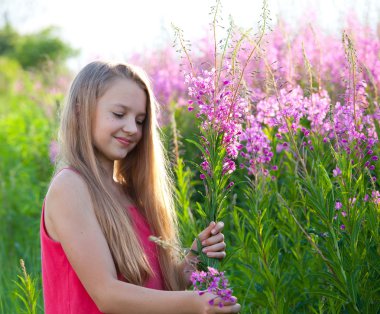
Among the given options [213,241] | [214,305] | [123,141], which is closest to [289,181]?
[123,141]

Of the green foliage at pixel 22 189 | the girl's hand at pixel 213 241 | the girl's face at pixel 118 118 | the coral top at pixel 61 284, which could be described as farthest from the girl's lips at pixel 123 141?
the green foliage at pixel 22 189

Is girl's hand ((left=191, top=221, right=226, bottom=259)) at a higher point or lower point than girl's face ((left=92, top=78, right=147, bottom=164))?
lower

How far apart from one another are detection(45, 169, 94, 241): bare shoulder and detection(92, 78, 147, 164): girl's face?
0.20 meters

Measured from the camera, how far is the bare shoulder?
8.47ft

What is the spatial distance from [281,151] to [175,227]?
3.28 feet

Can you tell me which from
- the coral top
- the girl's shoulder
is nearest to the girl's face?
the girl's shoulder

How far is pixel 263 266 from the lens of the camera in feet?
10.2

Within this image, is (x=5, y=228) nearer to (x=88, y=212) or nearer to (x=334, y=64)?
(x=334, y=64)

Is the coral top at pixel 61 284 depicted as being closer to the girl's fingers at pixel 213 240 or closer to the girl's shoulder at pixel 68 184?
the girl's shoulder at pixel 68 184

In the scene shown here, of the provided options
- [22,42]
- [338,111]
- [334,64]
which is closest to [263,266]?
[338,111]

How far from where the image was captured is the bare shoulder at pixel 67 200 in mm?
2582

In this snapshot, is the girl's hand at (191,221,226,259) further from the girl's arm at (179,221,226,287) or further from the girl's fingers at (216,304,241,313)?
the girl's fingers at (216,304,241,313)

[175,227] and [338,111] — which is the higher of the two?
[338,111]

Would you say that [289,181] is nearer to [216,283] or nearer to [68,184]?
[68,184]
